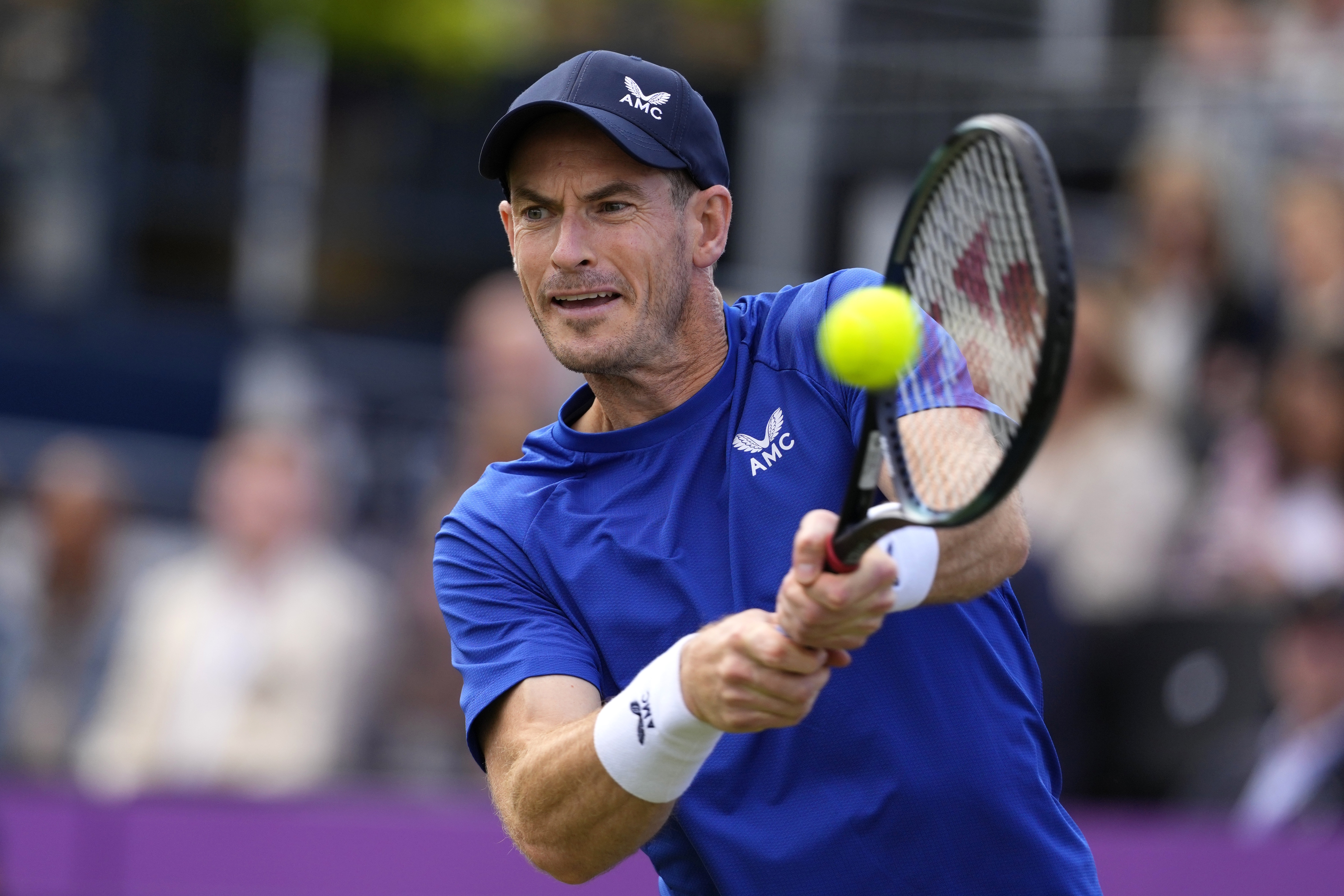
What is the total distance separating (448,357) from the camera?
14.7 meters

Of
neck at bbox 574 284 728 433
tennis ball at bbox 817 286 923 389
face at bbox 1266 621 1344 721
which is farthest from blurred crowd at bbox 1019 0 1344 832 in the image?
tennis ball at bbox 817 286 923 389

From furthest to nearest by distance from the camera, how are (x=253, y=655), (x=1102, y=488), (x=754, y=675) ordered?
1. (x=253, y=655)
2. (x=1102, y=488)
3. (x=754, y=675)

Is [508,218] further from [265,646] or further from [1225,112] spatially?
[1225,112]

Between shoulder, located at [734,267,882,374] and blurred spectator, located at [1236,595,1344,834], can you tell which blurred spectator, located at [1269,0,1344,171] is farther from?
shoulder, located at [734,267,882,374]

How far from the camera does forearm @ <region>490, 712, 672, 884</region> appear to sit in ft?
9.77

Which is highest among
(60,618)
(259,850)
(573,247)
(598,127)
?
(598,127)

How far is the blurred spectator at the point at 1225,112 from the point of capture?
8.34 m

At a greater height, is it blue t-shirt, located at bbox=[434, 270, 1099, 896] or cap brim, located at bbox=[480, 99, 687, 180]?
cap brim, located at bbox=[480, 99, 687, 180]

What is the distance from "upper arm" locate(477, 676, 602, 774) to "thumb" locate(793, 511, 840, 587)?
2.08 ft

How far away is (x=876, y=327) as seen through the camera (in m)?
2.62

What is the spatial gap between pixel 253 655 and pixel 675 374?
415 cm

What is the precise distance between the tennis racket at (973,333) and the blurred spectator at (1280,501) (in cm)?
348

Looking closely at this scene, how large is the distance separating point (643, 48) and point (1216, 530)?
9336 millimetres

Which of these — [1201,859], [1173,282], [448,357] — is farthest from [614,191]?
[448,357]
